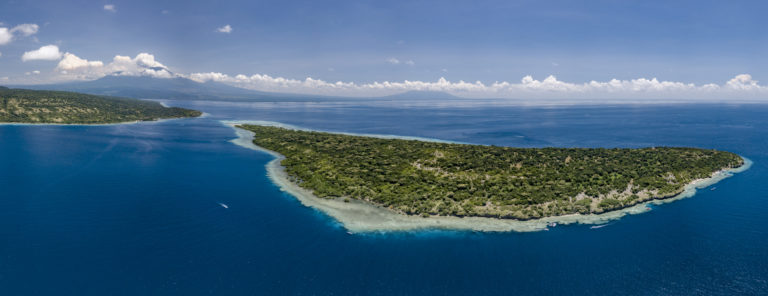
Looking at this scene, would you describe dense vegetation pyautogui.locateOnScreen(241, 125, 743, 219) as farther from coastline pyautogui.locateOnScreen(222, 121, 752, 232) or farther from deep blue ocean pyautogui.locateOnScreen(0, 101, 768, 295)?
deep blue ocean pyautogui.locateOnScreen(0, 101, 768, 295)

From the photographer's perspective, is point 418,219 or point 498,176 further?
point 498,176

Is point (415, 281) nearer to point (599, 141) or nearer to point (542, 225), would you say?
point (542, 225)

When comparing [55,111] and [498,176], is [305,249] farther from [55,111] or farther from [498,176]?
[55,111]

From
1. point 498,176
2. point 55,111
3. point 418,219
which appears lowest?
point 418,219

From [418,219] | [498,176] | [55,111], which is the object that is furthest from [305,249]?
[55,111]

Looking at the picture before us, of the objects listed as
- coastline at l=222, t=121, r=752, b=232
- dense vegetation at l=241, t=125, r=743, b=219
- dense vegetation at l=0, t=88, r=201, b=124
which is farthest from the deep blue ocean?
dense vegetation at l=0, t=88, r=201, b=124

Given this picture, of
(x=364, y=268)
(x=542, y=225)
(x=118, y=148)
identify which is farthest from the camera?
(x=118, y=148)

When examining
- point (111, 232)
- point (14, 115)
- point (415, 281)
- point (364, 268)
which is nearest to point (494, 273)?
point (415, 281)

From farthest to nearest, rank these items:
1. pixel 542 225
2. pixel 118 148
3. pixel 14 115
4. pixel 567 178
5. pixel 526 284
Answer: pixel 14 115 < pixel 118 148 < pixel 567 178 < pixel 542 225 < pixel 526 284
